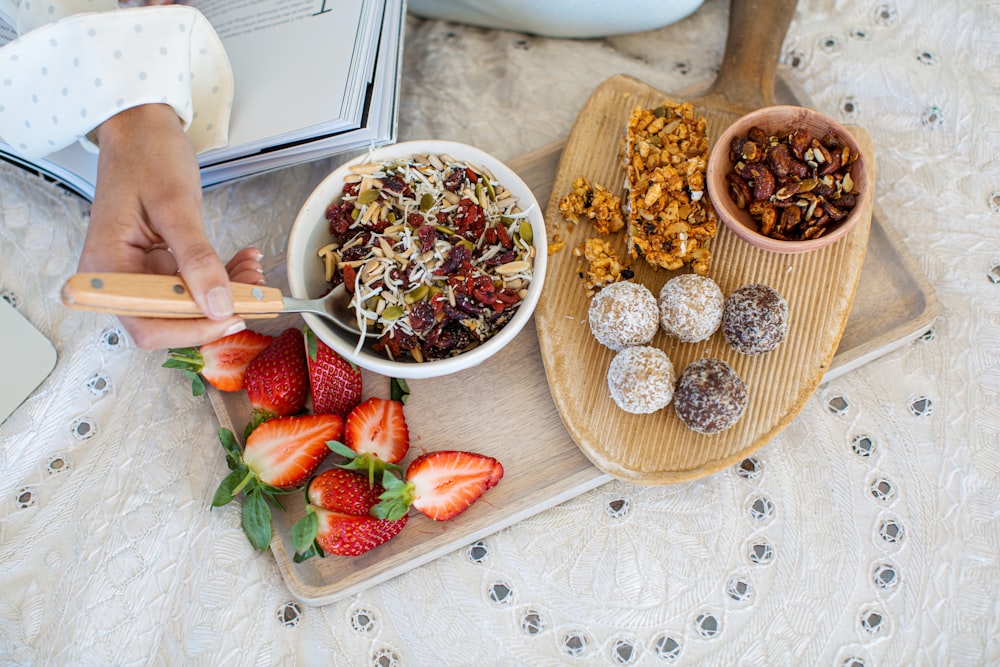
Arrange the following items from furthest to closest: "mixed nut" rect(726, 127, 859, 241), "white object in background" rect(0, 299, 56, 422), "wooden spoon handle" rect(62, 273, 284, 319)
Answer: "white object in background" rect(0, 299, 56, 422) < "mixed nut" rect(726, 127, 859, 241) < "wooden spoon handle" rect(62, 273, 284, 319)

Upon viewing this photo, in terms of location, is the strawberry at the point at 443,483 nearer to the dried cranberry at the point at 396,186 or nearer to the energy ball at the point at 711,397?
the energy ball at the point at 711,397

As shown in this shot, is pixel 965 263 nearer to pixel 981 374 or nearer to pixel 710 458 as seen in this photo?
pixel 981 374

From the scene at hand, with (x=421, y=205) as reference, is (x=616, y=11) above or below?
above

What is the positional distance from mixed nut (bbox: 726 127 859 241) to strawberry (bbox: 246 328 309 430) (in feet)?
2.47

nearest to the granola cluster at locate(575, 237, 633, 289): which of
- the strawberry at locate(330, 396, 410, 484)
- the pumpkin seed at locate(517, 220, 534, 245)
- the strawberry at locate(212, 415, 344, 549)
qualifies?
the pumpkin seed at locate(517, 220, 534, 245)

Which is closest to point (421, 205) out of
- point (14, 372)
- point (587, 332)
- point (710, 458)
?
point (587, 332)

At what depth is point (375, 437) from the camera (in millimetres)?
1080

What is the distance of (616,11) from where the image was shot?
138 cm

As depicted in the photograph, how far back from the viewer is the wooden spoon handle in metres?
0.72

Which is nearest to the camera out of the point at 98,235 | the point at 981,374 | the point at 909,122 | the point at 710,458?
the point at 98,235

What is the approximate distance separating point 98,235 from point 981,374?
4.53 feet

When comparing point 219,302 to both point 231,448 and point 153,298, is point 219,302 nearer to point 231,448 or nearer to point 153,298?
point 153,298

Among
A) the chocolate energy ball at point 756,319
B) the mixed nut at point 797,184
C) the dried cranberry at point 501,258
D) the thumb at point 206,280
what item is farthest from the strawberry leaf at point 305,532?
the mixed nut at point 797,184

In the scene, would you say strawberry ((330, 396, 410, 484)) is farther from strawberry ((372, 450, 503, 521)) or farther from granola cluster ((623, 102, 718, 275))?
granola cluster ((623, 102, 718, 275))
